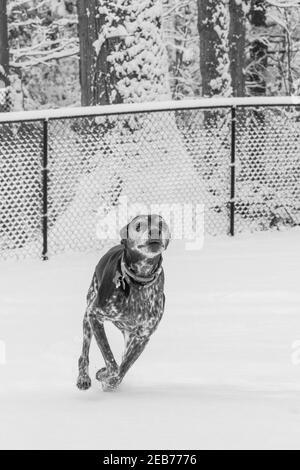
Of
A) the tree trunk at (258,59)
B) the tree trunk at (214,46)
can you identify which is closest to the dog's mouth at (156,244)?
the tree trunk at (214,46)

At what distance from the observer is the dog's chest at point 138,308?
5.28 m

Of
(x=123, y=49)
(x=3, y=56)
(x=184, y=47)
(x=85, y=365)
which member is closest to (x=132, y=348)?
(x=85, y=365)

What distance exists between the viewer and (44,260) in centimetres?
1088

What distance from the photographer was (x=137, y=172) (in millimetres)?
11367

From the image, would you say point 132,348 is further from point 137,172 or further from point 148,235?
point 137,172

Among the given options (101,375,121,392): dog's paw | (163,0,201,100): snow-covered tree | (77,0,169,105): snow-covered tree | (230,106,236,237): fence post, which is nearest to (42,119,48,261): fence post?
(77,0,169,105): snow-covered tree

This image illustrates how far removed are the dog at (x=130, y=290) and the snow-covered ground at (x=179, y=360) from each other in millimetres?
265

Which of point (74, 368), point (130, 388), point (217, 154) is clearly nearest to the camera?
point (130, 388)

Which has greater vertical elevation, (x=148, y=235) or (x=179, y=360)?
(x=148, y=235)

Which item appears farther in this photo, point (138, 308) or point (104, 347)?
point (104, 347)

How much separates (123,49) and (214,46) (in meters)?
5.66
